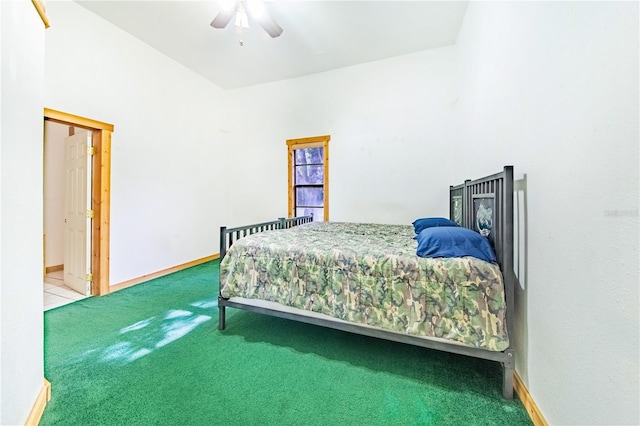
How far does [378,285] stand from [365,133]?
3.15m

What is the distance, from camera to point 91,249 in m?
3.26

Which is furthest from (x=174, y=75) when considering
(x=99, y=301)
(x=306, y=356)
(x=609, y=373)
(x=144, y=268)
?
(x=609, y=373)

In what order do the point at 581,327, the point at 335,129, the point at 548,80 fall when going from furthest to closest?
the point at 335,129 < the point at 548,80 < the point at 581,327

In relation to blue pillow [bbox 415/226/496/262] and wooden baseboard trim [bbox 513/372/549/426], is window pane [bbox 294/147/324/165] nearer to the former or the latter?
blue pillow [bbox 415/226/496/262]

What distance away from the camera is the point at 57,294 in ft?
10.6

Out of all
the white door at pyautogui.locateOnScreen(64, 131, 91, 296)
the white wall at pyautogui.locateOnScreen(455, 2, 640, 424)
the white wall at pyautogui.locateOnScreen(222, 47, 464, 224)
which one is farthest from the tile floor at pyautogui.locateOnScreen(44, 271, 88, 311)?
the white wall at pyautogui.locateOnScreen(455, 2, 640, 424)

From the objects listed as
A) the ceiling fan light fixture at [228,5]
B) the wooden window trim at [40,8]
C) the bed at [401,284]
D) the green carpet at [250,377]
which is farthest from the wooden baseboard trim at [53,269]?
the ceiling fan light fixture at [228,5]

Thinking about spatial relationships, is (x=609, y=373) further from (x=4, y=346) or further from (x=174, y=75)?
(x=174, y=75)

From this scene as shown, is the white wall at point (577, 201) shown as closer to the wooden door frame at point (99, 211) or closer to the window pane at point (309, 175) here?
the window pane at point (309, 175)

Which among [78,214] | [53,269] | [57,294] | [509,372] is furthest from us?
[53,269]

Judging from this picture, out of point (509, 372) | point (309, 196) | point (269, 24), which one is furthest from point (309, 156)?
point (509, 372)

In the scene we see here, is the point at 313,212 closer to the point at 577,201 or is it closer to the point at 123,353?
the point at 123,353

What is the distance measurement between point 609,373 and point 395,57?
4412 millimetres

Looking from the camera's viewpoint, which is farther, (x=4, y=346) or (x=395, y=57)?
(x=395, y=57)
